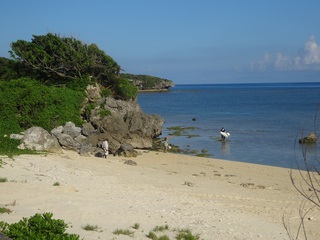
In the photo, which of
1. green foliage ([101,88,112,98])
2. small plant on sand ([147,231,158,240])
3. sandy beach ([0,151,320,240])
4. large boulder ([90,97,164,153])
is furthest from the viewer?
green foliage ([101,88,112,98])

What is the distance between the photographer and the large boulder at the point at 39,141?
23812 mm

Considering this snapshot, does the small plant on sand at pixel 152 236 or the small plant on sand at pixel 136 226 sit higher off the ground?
the small plant on sand at pixel 136 226

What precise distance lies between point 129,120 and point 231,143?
11.2 m

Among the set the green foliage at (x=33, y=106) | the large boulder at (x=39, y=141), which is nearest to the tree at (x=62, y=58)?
the green foliage at (x=33, y=106)

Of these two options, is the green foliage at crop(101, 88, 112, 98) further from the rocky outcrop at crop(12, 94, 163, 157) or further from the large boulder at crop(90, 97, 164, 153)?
the large boulder at crop(90, 97, 164, 153)

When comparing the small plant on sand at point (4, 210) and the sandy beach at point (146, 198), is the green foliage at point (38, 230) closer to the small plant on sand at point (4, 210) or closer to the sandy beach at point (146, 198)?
the sandy beach at point (146, 198)

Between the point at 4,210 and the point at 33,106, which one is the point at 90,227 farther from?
the point at 33,106

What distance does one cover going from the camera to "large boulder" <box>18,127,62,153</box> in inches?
938

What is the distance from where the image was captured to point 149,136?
1324 inches

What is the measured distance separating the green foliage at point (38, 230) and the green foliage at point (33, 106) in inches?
811

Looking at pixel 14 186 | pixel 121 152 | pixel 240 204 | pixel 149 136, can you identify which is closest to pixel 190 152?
pixel 149 136

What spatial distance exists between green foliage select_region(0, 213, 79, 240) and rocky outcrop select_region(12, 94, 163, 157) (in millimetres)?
17251

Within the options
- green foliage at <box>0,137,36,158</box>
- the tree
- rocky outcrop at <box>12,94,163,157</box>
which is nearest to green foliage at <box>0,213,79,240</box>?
green foliage at <box>0,137,36,158</box>

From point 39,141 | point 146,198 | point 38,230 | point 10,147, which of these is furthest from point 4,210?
point 39,141
